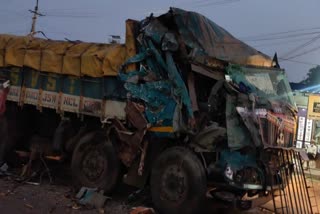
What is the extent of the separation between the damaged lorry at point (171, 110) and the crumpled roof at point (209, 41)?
2 cm

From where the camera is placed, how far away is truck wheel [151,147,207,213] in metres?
6.94

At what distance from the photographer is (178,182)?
7195 mm

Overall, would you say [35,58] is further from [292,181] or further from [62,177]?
[292,181]

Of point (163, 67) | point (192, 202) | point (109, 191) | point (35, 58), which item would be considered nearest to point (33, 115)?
point (35, 58)

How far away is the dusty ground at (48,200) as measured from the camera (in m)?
7.48

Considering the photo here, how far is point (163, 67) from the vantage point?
781 cm

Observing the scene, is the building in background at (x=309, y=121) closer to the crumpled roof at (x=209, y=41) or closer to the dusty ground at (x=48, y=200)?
the crumpled roof at (x=209, y=41)

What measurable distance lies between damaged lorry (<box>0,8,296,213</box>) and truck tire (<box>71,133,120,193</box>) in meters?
0.02

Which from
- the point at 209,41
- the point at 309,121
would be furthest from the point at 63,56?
the point at 309,121

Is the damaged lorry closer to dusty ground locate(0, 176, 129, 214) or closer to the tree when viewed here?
dusty ground locate(0, 176, 129, 214)

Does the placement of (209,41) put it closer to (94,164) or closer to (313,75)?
(94,164)

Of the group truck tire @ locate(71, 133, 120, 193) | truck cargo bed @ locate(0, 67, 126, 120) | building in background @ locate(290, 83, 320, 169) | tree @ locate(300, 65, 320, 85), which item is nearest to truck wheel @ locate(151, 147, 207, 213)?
truck tire @ locate(71, 133, 120, 193)

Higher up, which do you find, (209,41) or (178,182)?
(209,41)

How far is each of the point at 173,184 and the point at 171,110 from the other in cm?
115
